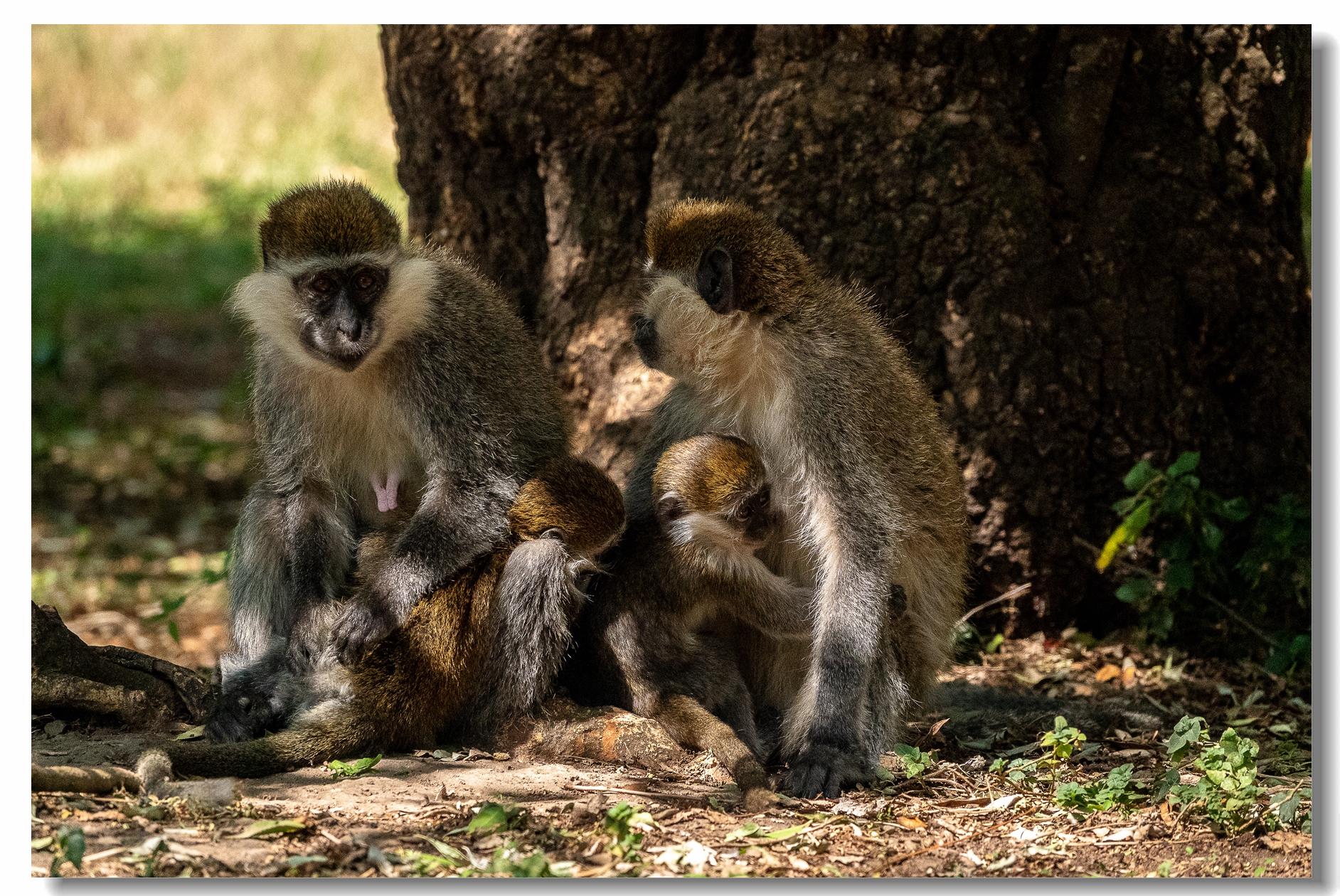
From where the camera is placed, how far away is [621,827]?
12.1 ft

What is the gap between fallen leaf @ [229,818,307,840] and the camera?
363 cm

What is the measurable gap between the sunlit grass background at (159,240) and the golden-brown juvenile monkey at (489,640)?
12.0 feet

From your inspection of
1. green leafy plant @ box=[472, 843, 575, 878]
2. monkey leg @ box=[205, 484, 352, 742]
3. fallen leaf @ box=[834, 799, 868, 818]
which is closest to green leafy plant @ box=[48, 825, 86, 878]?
green leafy plant @ box=[472, 843, 575, 878]

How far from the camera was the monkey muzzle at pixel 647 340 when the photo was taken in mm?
4543

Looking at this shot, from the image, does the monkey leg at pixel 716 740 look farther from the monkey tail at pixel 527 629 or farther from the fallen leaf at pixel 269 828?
the fallen leaf at pixel 269 828

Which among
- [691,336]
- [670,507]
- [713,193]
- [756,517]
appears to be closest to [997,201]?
[713,193]

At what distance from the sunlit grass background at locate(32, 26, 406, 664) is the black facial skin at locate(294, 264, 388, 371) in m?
3.84

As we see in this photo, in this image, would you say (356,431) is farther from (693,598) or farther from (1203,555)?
(1203,555)

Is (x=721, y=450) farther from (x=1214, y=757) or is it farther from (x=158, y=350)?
(x=158, y=350)

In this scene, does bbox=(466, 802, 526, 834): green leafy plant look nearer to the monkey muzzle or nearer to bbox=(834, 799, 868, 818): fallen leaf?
bbox=(834, 799, 868, 818): fallen leaf

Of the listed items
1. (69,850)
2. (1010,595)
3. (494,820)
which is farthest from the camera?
(1010,595)

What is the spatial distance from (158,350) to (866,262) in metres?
7.59

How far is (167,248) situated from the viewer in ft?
41.0

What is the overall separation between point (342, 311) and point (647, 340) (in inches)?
39.3
